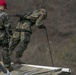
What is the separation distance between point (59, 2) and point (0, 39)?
19.5 meters

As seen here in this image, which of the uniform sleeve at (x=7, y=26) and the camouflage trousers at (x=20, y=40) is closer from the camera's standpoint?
the uniform sleeve at (x=7, y=26)

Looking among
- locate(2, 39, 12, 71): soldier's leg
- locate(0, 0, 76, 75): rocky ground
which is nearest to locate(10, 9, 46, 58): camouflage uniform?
Answer: locate(2, 39, 12, 71): soldier's leg

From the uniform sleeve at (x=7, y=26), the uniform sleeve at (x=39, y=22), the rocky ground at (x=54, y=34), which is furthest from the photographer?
the rocky ground at (x=54, y=34)

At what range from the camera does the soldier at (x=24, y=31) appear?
31.5 ft

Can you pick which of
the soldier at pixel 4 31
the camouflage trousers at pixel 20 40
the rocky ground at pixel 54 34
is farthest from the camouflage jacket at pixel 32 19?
the rocky ground at pixel 54 34

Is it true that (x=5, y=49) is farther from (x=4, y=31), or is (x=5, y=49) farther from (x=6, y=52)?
(x=4, y=31)

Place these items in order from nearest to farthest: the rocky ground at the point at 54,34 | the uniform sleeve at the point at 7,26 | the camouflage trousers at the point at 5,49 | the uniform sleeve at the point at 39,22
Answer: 1. the uniform sleeve at the point at 7,26
2. the camouflage trousers at the point at 5,49
3. the uniform sleeve at the point at 39,22
4. the rocky ground at the point at 54,34

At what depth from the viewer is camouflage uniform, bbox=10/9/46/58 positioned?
959 cm

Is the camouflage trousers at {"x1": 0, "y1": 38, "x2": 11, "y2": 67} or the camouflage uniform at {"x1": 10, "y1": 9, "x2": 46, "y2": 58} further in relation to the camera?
the camouflage uniform at {"x1": 10, "y1": 9, "x2": 46, "y2": 58}

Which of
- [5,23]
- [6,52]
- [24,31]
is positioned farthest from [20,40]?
[5,23]

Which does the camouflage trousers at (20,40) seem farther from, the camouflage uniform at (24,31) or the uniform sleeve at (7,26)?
the uniform sleeve at (7,26)

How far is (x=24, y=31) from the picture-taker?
9.60 m

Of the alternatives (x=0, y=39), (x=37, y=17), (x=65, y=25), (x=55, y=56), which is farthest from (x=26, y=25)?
(x=65, y=25)

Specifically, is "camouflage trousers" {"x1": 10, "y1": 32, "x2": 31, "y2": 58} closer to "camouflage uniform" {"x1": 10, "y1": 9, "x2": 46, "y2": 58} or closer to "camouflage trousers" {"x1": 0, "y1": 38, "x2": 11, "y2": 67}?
"camouflage uniform" {"x1": 10, "y1": 9, "x2": 46, "y2": 58}
